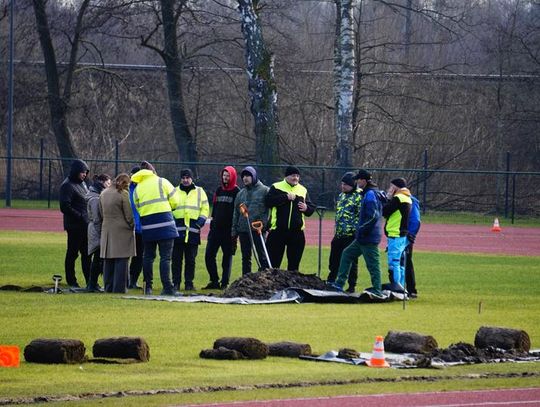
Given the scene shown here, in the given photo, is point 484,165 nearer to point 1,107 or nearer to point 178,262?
point 1,107

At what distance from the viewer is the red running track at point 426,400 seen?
36.6ft

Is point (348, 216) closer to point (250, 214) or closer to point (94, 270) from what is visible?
point (250, 214)

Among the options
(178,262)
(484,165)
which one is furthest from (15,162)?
(178,262)

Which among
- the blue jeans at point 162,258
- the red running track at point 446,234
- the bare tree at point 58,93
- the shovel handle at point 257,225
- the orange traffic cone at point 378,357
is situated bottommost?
the red running track at point 446,234

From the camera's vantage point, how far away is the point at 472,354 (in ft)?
46.4

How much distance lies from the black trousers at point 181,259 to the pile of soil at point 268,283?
1.46 m

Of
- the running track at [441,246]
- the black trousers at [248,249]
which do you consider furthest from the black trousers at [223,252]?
the running track at [441,246]

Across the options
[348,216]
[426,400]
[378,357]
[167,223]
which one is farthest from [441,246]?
[426,400]

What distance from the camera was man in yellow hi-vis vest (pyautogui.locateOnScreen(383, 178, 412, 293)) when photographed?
67.5ft

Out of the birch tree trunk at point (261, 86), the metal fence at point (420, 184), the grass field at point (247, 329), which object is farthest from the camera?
the metal fence at point (420, 184)

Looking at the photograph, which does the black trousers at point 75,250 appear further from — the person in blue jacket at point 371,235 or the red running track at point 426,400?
the red running track at point 426,400

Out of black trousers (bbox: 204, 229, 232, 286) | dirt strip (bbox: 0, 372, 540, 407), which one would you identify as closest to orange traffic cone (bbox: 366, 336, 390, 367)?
dirt strip (bbox: 0, 372, 540, 407)

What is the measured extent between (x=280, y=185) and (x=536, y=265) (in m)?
8.96

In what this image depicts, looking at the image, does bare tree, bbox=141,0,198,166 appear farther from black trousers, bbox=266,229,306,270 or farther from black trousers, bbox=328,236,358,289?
black trousers, bbox=328,236,358,289
